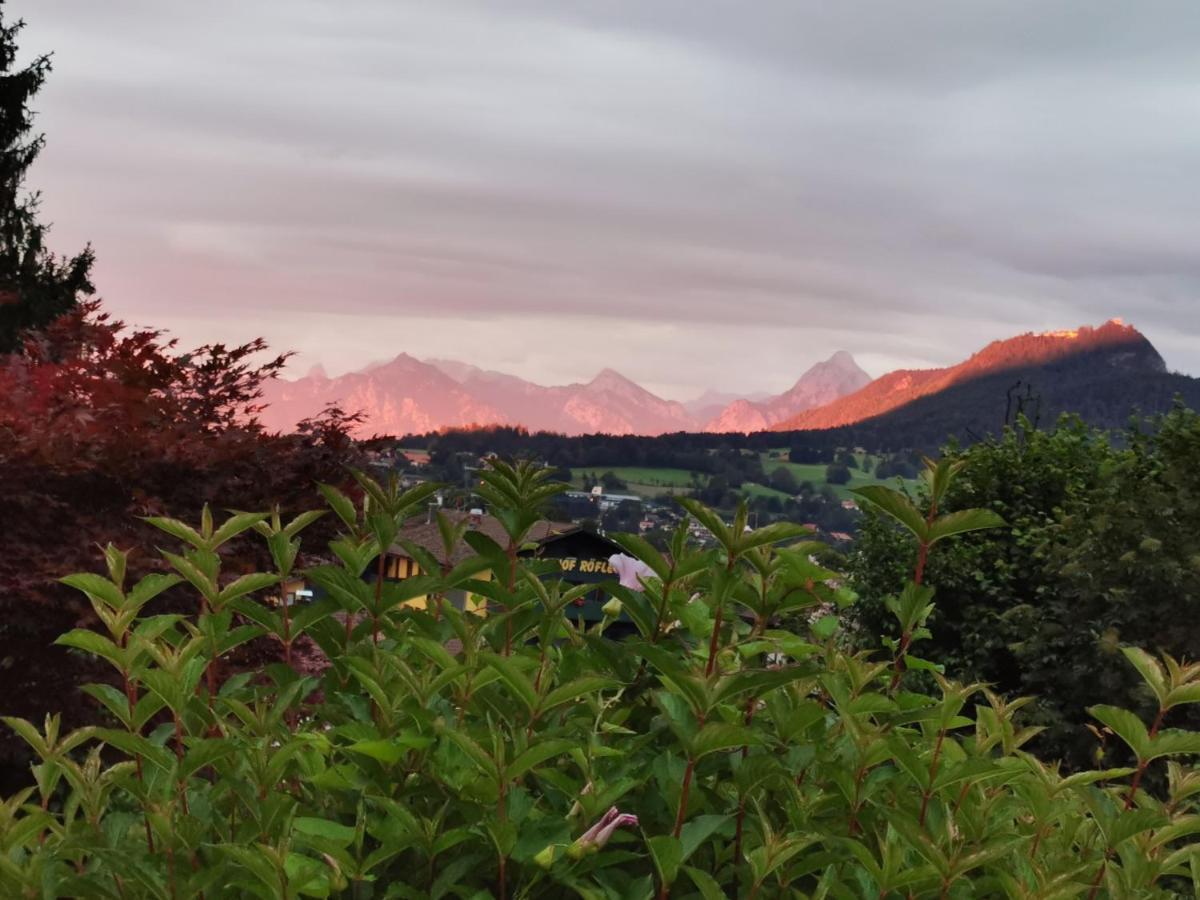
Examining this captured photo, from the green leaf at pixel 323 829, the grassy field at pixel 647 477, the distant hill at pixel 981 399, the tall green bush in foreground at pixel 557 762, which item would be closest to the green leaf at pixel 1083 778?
the tall green bush in foreground at pixel 557 762

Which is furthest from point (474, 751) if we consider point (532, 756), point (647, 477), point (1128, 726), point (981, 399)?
point (981, 399)

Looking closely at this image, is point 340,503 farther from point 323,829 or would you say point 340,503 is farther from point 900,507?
point 900,507

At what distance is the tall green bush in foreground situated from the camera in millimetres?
1791

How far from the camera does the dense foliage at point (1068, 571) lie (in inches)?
652

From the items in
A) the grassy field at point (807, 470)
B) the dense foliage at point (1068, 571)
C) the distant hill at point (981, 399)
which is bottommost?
the dense foliage at point (1068, 571)

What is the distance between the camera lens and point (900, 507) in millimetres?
2033

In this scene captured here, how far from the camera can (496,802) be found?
72.8 inches

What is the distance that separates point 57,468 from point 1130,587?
14061 mm

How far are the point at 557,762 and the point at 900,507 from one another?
733 mm

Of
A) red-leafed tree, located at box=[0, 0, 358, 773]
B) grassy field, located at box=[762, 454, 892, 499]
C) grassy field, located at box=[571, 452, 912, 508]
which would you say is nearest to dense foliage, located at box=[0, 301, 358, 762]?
red-leafed tree, located at box=[0, 0, 358, 773]

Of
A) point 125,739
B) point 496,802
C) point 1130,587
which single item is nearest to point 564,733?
point 496,802

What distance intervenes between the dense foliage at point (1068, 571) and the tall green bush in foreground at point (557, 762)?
14.1 meters

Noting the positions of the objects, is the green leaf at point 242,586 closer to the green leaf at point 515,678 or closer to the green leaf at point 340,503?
the green leaf at point 340,503

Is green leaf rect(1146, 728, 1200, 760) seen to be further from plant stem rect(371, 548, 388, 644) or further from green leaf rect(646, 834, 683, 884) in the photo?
plant stem rect(371, 548, 388, 644)
